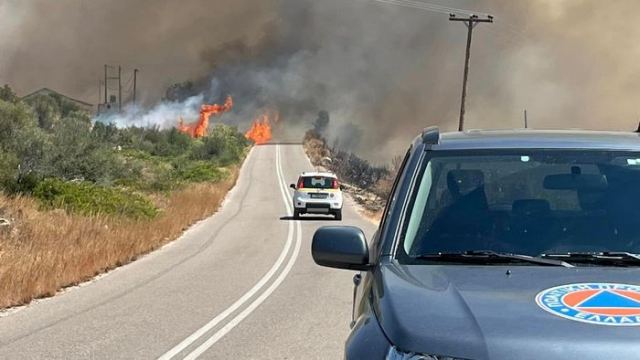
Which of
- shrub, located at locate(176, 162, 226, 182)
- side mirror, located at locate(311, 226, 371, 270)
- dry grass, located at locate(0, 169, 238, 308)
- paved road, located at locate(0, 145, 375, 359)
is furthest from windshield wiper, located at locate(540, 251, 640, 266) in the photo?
shrub, located at locate(176, 162, 226, 182)

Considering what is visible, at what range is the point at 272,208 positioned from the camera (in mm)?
40000

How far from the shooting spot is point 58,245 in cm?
1603

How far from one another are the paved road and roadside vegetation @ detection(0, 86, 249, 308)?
485mm

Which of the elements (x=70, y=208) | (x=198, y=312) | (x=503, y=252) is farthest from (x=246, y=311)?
(x=70, y=208)

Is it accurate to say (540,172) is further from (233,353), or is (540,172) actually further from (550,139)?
(233,353)

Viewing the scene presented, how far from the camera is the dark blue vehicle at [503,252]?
2.87 metres

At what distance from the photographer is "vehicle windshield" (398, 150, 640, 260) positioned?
3.97 metres

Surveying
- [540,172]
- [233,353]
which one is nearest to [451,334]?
[540,172]

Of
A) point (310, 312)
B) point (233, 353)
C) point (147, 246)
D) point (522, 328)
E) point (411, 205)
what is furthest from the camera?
point (147, 246)

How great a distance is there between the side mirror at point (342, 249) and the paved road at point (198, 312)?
13.7 ft

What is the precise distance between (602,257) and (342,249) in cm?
112

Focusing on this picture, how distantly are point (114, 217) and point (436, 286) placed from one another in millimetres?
20671

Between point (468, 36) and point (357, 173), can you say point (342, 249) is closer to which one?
point (468, 36)

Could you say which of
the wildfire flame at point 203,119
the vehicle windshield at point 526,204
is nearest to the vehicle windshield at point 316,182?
the vehicle windshield at point 526,204
